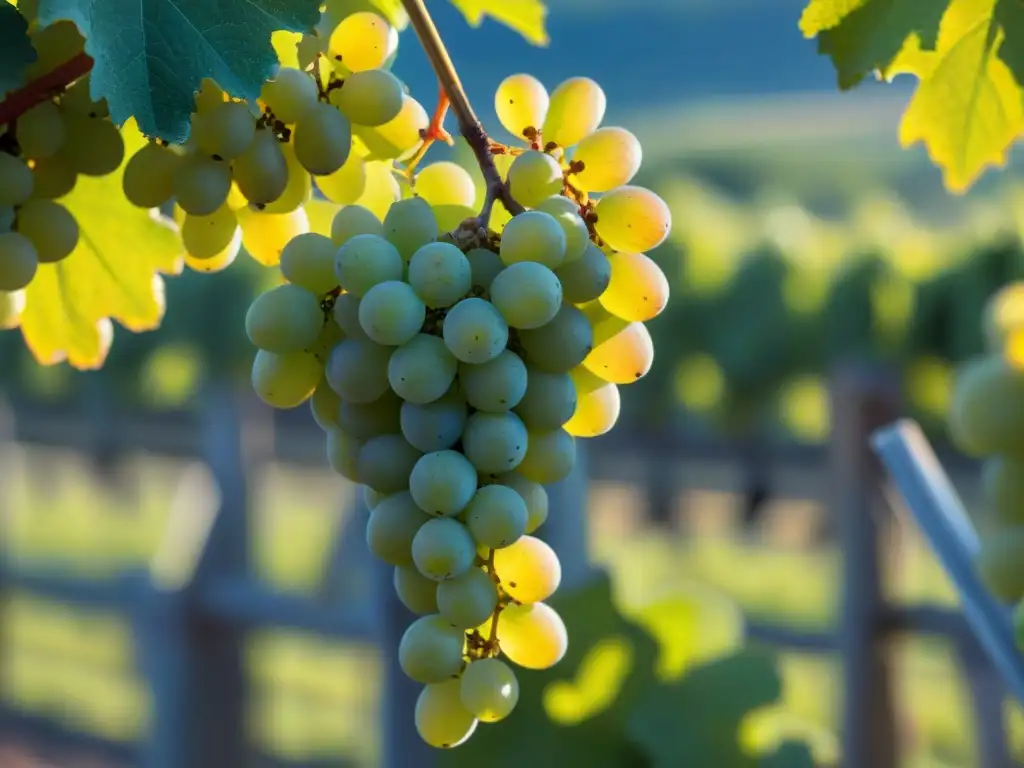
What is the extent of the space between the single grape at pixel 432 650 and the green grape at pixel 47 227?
0.19m

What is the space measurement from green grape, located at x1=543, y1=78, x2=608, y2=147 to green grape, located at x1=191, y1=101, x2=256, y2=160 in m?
0.10

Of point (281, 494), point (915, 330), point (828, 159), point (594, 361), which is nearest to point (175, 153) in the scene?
point (594, 361)

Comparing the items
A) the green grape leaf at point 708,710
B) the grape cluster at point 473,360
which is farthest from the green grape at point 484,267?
the green grape leaf at point 708,710

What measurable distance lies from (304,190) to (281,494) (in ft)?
19.0

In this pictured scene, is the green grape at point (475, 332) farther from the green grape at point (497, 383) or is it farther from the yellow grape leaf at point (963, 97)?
the yellow grape leaf at point (963, 97)

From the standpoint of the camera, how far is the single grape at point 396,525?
35cm

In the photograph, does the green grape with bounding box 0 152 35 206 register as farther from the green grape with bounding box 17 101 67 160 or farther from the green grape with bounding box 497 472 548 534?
the green grape with bounding box 497 472 548 534

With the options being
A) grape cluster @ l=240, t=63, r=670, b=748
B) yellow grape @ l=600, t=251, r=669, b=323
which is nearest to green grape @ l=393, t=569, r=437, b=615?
grape cluster @ l=240, t=63, r=670, b=748

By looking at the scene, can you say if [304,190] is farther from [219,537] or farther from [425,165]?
[219,537]

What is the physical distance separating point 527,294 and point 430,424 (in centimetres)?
5

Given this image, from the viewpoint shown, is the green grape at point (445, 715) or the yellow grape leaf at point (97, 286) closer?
the green grape at point (445, 715)

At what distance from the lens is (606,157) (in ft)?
1.26

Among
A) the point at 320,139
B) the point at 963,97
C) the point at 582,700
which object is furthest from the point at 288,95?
the point at 582,700

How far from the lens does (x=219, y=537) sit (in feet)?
8.32
